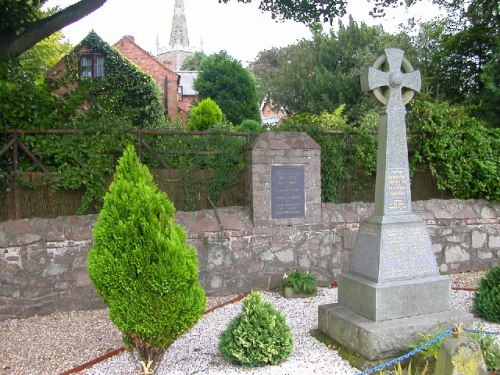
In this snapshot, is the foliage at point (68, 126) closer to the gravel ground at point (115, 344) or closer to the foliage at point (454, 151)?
the gravel ground at point (115, 344)

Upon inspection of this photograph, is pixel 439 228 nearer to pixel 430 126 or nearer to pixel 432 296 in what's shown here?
pixel 430 126

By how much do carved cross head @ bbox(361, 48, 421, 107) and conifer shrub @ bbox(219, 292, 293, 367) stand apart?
234 centimetres

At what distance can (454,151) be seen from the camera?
8.15m

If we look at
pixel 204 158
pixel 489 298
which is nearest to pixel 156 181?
pixel 204 158

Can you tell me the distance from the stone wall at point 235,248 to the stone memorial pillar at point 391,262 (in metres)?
2.27

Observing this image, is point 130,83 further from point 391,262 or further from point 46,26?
point 391,262

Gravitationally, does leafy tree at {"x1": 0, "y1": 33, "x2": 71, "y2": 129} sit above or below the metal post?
above

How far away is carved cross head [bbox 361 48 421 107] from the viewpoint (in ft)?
15.2

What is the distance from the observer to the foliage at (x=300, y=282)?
6.55 metres

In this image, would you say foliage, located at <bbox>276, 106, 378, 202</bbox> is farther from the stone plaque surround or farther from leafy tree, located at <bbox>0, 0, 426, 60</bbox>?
leafy tree, located at <bbox>0, 0, 426, 60</bbox>

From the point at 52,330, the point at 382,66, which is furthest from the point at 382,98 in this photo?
the point at 52,330

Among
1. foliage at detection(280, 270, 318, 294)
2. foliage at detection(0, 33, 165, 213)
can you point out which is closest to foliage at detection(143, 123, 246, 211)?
foliage at detection(0, 33, 165, 213)

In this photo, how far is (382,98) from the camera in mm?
4695

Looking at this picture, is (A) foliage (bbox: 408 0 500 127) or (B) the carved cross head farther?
(A) foliage (bbox: 408 0 500 127)
